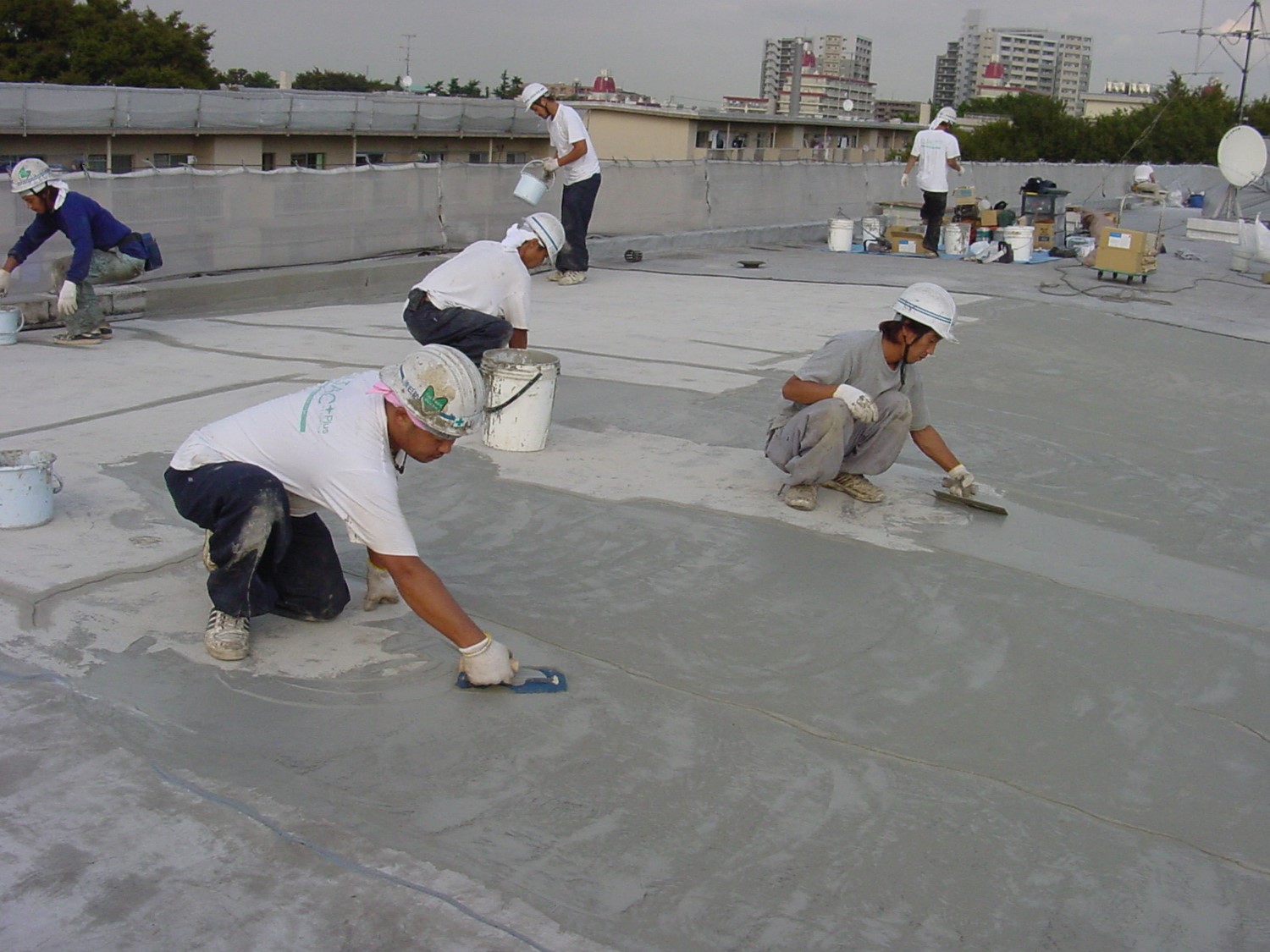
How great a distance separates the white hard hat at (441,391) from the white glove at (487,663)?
0.60m

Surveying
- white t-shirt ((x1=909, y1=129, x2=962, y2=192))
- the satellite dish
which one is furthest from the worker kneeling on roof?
the satellite dish

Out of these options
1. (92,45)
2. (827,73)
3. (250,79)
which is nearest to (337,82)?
(250,79)

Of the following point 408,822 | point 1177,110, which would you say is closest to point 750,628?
point 408,822

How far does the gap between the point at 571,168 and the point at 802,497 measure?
6.67 meters

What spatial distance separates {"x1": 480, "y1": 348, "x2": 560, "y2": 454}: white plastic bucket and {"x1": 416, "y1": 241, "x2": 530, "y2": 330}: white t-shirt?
1.23ft

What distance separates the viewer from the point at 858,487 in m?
5.38

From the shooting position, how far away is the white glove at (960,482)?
210 inches

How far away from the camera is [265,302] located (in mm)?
10273

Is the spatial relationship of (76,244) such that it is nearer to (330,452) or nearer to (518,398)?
(518,398)

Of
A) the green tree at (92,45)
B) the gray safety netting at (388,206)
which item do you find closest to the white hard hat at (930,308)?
the gray safety netting at (388,206)

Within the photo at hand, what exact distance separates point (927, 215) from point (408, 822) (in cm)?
1309

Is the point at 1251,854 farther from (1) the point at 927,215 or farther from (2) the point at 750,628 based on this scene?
(1) the point at 927,215

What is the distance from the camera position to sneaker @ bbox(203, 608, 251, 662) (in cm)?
351

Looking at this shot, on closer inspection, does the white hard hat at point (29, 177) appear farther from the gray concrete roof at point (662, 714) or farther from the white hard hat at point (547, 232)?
the white hard hat at point (547, 232)
